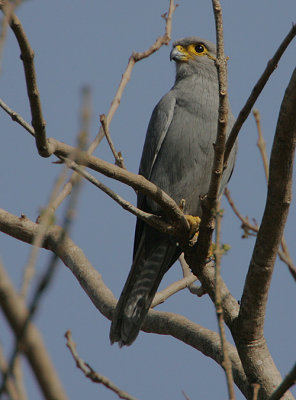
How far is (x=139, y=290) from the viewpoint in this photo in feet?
17.1

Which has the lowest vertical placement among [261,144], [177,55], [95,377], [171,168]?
[95,377]

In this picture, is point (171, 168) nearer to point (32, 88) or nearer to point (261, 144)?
point (261, 144)

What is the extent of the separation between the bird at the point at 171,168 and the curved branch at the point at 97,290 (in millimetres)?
166

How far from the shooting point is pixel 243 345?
12.1ft

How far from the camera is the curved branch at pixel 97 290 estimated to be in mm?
4598

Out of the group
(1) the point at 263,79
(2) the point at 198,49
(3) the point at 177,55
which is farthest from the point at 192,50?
(1) the point at 263,79

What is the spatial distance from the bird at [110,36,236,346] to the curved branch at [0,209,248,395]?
17 centimetres

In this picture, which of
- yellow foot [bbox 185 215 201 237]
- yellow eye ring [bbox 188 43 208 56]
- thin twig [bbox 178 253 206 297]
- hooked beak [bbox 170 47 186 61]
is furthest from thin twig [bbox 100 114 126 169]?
yellow eye ring [bbox 188 43 208 56]

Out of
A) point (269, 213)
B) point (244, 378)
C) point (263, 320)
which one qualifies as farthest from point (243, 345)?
point (269, 213)

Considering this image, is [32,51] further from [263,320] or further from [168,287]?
[168,287]

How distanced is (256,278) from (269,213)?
429mm

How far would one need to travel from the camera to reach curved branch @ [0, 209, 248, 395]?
4.60 metres

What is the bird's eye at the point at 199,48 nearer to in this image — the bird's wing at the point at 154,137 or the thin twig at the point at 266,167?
the bird's wing at the point at 154,137

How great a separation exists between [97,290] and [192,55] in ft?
9.31
